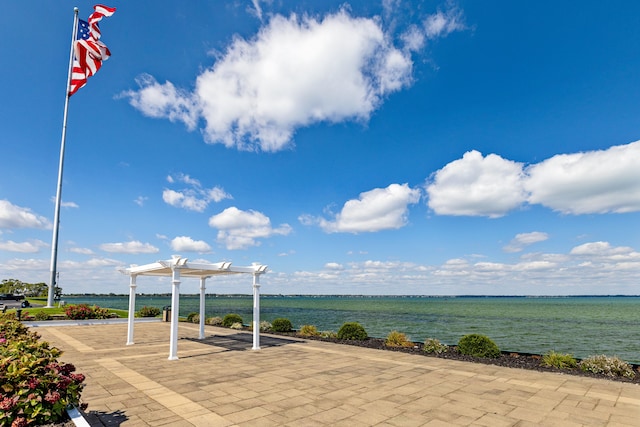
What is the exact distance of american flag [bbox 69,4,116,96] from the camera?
21.2 m

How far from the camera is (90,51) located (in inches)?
839

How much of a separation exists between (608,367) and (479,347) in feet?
11.9

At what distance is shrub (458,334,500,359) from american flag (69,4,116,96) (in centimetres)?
2566

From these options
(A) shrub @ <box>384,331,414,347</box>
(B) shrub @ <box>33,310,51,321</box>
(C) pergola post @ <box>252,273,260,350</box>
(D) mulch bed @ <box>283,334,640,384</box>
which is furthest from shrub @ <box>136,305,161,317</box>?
(A) shrub @ <box>384,331,414,347</box>

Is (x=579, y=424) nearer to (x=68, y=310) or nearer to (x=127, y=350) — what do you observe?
(x=127, y=350)

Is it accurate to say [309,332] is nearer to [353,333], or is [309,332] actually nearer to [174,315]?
[353,333]

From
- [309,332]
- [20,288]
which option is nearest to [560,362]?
[309,332]

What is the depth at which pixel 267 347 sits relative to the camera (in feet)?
46.7

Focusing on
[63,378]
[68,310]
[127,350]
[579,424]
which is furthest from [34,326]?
[579,424]

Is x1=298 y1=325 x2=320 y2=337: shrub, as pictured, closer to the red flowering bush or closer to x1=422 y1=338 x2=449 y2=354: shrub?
x1=422 y1=338 x2=449 y2=354: shrub

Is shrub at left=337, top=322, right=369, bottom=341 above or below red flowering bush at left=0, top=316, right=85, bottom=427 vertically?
below

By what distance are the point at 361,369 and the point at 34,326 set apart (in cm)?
2136

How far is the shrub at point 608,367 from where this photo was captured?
32.6 ft

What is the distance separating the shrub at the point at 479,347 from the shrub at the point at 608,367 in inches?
102
